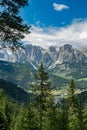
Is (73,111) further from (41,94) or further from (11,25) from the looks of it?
(11,25)

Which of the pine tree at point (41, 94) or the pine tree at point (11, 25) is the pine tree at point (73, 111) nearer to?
the pine tree at point (41, 94)

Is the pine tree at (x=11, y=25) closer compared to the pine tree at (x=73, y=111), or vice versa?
the pine tree at (x=11, y=25)

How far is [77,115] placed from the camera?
66500 millimetres

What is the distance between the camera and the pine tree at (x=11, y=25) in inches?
781

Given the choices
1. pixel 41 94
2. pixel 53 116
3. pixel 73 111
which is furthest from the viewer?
pixel 73 111

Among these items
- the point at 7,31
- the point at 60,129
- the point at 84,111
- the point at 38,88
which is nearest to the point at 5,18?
the point at 7,31

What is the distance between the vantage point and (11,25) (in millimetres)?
19828

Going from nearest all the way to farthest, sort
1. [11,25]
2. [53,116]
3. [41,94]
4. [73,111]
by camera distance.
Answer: [11,25]
[41,94]
[53,116]
[73,111]

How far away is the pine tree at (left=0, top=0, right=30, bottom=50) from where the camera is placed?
19.8 m

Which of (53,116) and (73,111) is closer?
(53,116)


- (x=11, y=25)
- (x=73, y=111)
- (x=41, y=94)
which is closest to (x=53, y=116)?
(x=73, y=111)

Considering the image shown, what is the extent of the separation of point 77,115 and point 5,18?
49934mm

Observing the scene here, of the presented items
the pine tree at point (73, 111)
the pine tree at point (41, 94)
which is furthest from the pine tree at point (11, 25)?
the pine tree at point (73, 111)

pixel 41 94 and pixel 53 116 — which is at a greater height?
pixel 41 94
